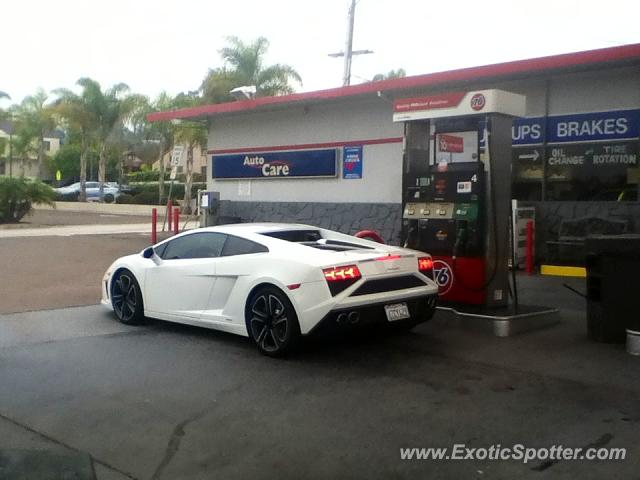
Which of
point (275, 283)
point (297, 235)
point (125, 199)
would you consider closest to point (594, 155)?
point (297, 235)

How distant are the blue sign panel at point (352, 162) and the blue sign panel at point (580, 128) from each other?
340 centimetres

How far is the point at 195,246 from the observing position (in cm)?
870

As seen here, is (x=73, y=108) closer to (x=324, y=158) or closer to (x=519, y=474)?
(x=324, y=158)

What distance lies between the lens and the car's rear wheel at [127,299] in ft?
29.6

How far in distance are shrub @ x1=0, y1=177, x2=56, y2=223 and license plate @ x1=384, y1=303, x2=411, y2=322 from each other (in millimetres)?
23153

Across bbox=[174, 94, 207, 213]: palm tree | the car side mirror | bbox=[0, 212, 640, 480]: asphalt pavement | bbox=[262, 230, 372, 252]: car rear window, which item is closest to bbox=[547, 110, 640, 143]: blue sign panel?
bbox=[0, 212, 640, 480]: asphalt pavement

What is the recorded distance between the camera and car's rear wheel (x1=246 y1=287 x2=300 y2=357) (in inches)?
280

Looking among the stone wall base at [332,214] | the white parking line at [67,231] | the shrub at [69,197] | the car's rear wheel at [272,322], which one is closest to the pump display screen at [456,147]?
the car's rear wheel at [272,322]

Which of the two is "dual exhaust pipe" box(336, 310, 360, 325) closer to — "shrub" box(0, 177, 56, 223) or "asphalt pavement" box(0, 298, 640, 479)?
"asphalt pavement" box(0, 298, 640, 479)

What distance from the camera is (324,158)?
650 inches

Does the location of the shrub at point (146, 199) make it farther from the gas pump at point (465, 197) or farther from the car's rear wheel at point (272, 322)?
the car's rear wheel at point (272, 322)

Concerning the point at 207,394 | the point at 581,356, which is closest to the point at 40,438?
the point at 207,394

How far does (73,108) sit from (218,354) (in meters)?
35.2

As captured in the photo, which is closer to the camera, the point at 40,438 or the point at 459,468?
the point at 459,468
